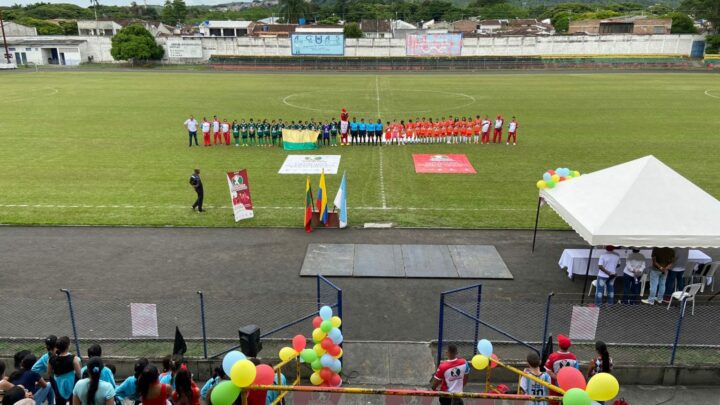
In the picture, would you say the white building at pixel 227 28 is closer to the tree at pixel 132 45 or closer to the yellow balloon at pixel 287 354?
the tree at pixel 132 45

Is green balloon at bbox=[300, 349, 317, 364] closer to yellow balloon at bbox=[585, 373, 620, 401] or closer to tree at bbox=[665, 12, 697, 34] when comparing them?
yellow balloon at bbox=[585, 373, 620, 401]

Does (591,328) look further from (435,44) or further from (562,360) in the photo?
(435,44)

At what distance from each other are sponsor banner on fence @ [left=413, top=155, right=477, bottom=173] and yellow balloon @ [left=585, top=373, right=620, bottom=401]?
15936 mm

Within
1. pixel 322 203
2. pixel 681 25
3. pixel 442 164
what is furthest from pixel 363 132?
pixel 681 25

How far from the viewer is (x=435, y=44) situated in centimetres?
8281

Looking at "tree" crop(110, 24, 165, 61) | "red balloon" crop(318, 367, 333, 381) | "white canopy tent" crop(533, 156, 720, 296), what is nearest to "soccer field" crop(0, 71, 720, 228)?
"white canopy tent" crop(533, 156, 720, 296)

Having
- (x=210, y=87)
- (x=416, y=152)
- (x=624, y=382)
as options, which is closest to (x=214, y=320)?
(x=624, y=382)

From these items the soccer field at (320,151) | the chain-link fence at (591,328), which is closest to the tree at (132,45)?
the soccer field at (320,151)

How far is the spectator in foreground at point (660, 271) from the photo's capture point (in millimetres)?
10523

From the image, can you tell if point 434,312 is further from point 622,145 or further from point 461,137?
point 622,145

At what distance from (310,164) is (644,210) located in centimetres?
1403

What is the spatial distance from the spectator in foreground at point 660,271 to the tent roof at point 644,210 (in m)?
0.83

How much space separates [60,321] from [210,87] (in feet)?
145

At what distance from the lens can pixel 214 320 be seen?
977 centimetres
